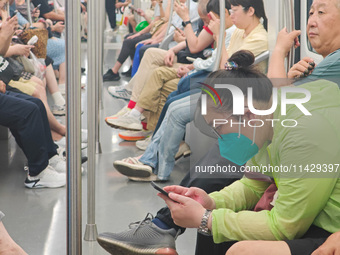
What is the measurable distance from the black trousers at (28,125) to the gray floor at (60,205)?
0.17 metres

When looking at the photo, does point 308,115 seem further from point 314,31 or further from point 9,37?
point 9,37

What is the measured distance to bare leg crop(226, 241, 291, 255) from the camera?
4.72ft

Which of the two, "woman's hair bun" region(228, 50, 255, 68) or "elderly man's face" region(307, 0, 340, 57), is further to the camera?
"woman's hair bun" region(228, 50, 255, 68)

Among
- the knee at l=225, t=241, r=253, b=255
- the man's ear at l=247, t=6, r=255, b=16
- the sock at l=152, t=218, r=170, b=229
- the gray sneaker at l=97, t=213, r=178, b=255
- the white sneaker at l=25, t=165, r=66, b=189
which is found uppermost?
the man's ear at l=247, t=6, r=255, b=16

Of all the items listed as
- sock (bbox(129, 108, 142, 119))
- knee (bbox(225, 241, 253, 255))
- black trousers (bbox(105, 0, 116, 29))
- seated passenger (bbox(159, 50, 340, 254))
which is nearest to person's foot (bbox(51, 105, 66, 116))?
sock (bbox(129, 108, 142, 119))

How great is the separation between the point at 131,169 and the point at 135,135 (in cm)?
101

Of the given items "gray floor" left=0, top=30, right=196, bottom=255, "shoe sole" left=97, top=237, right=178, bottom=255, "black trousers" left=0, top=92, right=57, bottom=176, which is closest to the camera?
"shoe sole" left=97, top=237, right=178, bottom=255

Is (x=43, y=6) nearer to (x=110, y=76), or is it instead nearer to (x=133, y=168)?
(x=110, y=76)

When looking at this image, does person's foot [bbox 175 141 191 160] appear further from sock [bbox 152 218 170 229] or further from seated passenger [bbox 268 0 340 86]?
seated passenger [bbox 268 0 340 86]

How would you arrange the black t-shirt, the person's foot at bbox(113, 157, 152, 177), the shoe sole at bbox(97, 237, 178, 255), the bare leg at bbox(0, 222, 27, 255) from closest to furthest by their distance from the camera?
the bare leg at bbox(0, 222, 27, 255) < the shoe sole at bbox(97, 237, 178, 255) < the person's foot at bbox(113, 157, 152, 177) < the black t-shirt

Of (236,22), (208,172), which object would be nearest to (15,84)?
(236,22)

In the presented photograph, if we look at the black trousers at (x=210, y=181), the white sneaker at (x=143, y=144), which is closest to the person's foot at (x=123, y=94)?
the white sneaker at (x=143, y=144)

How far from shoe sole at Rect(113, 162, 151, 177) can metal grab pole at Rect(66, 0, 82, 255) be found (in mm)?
2000

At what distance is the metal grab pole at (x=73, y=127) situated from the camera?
1.19 m
